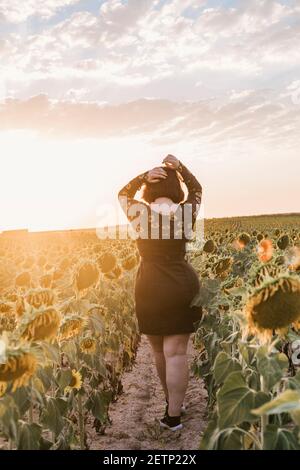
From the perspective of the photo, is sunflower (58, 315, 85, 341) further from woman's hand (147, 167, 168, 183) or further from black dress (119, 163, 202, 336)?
woman's hand (147, 167, 168, 183)

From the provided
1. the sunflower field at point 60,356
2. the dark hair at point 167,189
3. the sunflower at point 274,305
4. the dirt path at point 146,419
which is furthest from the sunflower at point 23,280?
the sunflower at point 274,305

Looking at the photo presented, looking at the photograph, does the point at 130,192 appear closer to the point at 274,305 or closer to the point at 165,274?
the point at 165,274

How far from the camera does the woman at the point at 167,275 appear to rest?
548 cm

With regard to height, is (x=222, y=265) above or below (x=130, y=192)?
below

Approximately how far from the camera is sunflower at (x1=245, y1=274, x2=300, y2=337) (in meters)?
2.77

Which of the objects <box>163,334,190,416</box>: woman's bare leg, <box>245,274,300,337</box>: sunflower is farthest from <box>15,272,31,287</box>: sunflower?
<box>245,274,300,337</box>: sunflower

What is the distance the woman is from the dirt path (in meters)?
0.22

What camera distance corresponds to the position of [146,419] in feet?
21.5

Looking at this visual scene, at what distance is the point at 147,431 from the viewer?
6.10 metres

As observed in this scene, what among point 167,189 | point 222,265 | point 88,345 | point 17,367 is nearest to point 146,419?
point 88,345

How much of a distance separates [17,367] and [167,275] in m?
2.82

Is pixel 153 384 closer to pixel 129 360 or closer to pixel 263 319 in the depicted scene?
pixel 129 360

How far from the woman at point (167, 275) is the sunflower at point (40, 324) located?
7.38 ft

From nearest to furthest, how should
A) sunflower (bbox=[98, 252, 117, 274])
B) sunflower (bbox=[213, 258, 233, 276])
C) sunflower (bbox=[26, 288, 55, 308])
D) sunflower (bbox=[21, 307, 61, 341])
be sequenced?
sunflower (bbox=[21, 307, 61, 341]) → sunflower (bbox=[26, 288, 55, 308]) → sunflower (bbox=[213, 258, 233, 276]) → sunflower (bbox=[98, 252, 117, 274])
